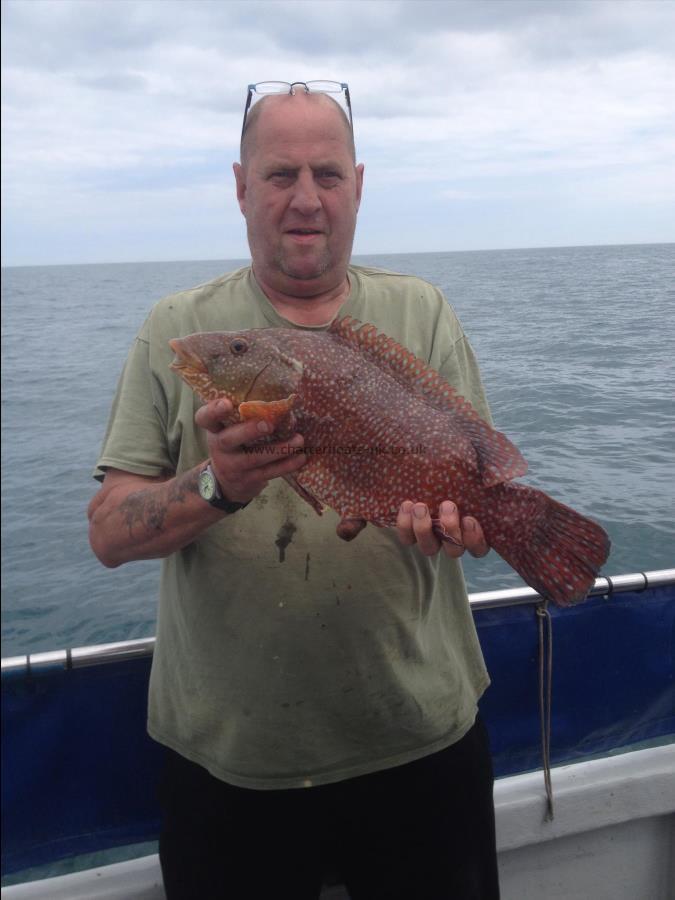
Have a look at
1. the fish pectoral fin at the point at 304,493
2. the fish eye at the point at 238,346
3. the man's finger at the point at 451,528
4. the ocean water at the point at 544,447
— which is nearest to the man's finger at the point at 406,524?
the man's finger at the point at 451,528

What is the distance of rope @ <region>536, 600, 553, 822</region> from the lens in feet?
10.1

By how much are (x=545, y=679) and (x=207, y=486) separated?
1.92 metres

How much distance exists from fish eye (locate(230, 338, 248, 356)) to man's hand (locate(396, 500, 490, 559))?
0.72 meters

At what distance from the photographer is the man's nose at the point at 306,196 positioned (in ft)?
7.84

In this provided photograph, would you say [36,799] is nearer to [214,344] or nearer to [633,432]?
[214,344]

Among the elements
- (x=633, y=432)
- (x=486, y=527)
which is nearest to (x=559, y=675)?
(x=486, y=527)

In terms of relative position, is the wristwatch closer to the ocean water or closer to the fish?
the fish

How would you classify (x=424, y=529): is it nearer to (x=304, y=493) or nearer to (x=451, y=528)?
(x=451, y=528)

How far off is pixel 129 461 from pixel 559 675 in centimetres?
212

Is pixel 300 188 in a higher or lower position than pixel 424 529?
higher

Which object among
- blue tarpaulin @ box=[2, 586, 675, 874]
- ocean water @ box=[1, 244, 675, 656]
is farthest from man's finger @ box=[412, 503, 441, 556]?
ocean water @ box=[1, 244, 675, 656]

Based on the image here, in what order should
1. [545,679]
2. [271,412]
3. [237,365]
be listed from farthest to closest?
1. [545,679]
2. [237,365]
3. [271,412]

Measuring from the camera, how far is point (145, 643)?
8.86 ft

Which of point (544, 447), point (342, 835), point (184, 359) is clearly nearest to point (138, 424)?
point (184, 359)
